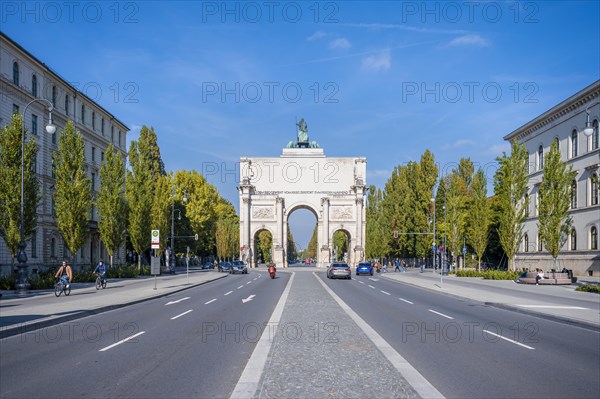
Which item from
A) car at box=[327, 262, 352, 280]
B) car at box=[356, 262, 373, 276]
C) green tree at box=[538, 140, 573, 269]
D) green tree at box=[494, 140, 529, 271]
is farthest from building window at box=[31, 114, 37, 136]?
green tree at box=[538, 140, 573, 269]

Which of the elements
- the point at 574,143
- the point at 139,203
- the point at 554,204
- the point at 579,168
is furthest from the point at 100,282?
the point at 574,143

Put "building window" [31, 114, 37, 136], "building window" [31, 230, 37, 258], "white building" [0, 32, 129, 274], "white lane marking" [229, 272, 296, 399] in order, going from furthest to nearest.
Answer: "building window" [31, 114, 37, 136] → "building window" [31, 230, 37, 258] → "white building" [0, 32, 129, 274] → "white lane marking" [229, 272, 296, 399]

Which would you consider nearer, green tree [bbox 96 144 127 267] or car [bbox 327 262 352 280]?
green tree [bbox 96 144 127 267]

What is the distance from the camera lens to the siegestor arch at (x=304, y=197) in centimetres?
9581

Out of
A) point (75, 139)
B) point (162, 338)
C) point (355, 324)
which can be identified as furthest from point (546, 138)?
point (162, 338)

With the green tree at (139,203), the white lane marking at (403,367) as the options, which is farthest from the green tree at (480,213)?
the white lane marking at (403,367)

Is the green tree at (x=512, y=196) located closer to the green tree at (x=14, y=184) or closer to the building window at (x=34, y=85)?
the green tree at (x=14, y=184)

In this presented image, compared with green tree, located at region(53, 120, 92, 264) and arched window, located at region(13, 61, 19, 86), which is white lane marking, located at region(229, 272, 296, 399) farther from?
arched window, located at region(13, 61, 19, 86)

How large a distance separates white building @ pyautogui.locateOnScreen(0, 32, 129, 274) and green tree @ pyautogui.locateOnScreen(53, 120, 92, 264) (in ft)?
7.72

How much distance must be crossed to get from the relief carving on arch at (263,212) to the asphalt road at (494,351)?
257 feet

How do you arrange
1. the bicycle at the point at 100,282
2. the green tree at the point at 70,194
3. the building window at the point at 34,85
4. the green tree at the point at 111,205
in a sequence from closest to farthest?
the bicycle at the point at 100,282 → the green tree at the point at 70,194 → the building window at the point at 34,85 → the green tree at the point at 111,205

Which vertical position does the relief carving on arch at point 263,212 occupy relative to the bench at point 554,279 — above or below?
above

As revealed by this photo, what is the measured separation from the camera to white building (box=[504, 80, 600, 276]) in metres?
48.0

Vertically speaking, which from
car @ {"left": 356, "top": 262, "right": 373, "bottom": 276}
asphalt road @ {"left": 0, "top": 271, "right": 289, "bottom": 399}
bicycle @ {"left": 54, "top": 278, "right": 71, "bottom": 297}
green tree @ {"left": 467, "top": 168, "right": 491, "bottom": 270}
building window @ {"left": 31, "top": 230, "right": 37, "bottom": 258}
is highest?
green tree @ {"left": 467, "top": 168, "right": 491, "bottom": 270}
